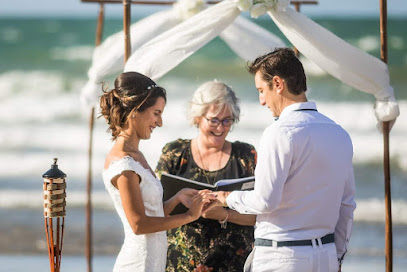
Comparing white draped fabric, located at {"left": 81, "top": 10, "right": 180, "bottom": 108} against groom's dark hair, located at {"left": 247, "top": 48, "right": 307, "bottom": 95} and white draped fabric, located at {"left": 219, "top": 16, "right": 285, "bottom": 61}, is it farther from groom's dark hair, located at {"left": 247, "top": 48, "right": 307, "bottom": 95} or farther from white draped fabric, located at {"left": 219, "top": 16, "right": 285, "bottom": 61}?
groom's dark hair, located at {"left": 247, "top": 48, "right": 307, "bottom": 95}

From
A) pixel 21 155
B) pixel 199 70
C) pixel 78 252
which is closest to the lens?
pixel 78 252

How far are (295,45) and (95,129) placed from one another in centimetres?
953

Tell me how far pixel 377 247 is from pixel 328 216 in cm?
605

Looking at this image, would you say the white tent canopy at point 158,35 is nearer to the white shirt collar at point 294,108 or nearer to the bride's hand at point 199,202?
the bride's hand at point 199,202

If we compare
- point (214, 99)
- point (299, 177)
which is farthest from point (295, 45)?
point (299, 177)

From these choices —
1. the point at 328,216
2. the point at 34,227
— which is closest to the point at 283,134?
the point at 328,216

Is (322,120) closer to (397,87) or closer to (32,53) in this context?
(397,87)

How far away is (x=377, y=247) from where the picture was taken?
8766mm

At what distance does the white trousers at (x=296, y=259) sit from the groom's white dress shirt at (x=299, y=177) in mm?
49

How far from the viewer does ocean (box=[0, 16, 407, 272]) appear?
9.04 meters

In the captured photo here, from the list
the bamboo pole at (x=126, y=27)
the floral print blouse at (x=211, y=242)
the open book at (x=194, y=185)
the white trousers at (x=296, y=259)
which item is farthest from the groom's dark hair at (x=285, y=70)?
the bamboo pole at (x=126, y=27)

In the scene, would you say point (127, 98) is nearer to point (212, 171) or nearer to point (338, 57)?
point (212, 171)

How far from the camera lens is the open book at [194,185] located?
3672 millimetres

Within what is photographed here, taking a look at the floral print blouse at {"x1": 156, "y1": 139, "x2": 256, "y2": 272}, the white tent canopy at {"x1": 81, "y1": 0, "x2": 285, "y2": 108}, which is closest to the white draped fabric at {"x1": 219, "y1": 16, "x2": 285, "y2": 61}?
the white tent canopy at {"x1": 81, "y1": 0, "x2": 285, "y2": 108}
